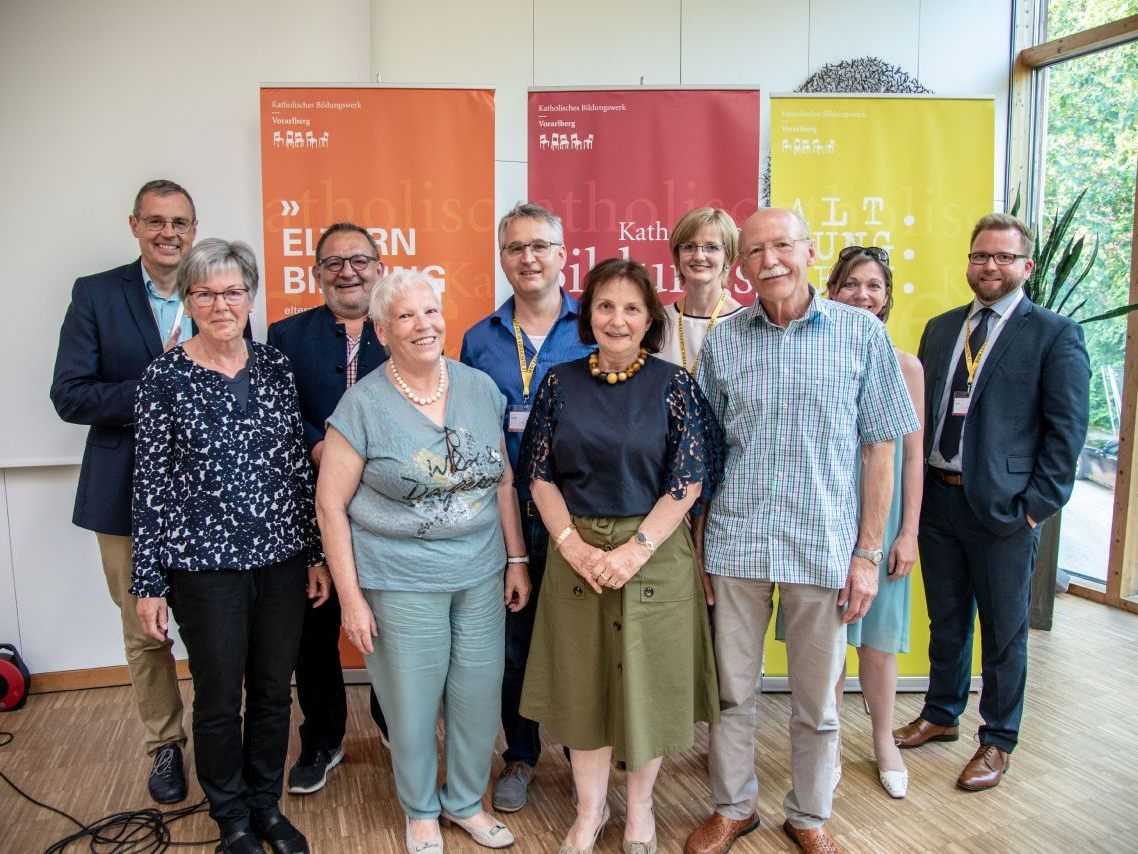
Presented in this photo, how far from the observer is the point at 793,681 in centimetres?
227

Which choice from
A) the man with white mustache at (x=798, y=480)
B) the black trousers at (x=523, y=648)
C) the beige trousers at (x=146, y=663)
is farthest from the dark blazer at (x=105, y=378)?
the man with white mustache at (x=798, y=480)

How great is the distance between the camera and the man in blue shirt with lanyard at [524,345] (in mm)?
2480

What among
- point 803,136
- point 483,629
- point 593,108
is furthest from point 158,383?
point 803,136

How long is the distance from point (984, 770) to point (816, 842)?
2.69ft

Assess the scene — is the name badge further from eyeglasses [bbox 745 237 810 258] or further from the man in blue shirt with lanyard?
eyeglasses [bbox 745 237 810 258]

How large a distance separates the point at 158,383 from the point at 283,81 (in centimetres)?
188

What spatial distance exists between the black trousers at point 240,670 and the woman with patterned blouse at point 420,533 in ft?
0.67

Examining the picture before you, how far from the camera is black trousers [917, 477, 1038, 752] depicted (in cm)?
265

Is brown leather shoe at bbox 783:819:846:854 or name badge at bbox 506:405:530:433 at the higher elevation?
name badge at bbox 506:405:530:433

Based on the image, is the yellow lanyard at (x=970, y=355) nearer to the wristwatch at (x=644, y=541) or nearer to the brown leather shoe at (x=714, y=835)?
the wristwatch at (x=644, y=541)

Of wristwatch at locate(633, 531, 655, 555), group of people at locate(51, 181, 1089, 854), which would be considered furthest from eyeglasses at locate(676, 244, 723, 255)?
wristwatch at locate(633, 531, 655, 555)

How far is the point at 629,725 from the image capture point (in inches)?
82.8

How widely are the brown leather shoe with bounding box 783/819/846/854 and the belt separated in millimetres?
1214

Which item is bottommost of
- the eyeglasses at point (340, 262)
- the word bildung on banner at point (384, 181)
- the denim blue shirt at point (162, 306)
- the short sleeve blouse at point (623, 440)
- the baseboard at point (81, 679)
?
the baseboard at point (81, 679)
